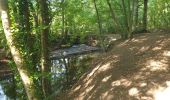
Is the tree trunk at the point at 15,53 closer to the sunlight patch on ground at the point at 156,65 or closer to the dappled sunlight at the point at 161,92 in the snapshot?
the dappled sunlight at the point at 161,92

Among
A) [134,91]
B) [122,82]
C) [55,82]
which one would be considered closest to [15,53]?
[122,82]

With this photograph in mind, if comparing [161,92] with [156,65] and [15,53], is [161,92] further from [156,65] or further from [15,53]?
[15,53]

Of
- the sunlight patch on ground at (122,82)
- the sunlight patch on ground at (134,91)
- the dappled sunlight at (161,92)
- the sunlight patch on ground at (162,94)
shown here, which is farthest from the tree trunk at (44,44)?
the sunlight patch on ground at (162,94)

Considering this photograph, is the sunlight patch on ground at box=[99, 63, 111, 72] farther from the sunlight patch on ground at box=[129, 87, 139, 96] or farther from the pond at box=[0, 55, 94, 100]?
the sunlight patch on ground at box=[129, 87, 139, 96]

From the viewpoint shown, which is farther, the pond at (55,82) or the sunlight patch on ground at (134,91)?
the pond at (55,82)

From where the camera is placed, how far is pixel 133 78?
10477 millimetres

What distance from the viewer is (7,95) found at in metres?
18.2

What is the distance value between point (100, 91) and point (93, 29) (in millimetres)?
27197

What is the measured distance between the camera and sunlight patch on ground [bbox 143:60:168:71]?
34.5ft

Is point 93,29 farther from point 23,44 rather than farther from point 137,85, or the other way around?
point 137,85

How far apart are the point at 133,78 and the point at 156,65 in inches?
41.8

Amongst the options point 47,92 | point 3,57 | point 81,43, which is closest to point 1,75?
point 3,57

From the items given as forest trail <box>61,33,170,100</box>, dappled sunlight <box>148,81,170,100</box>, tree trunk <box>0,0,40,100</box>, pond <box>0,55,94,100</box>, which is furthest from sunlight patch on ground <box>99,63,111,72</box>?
dappled sunlight <box>148,81,170,100</box>

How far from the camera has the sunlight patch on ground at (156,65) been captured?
1051 centimetres
